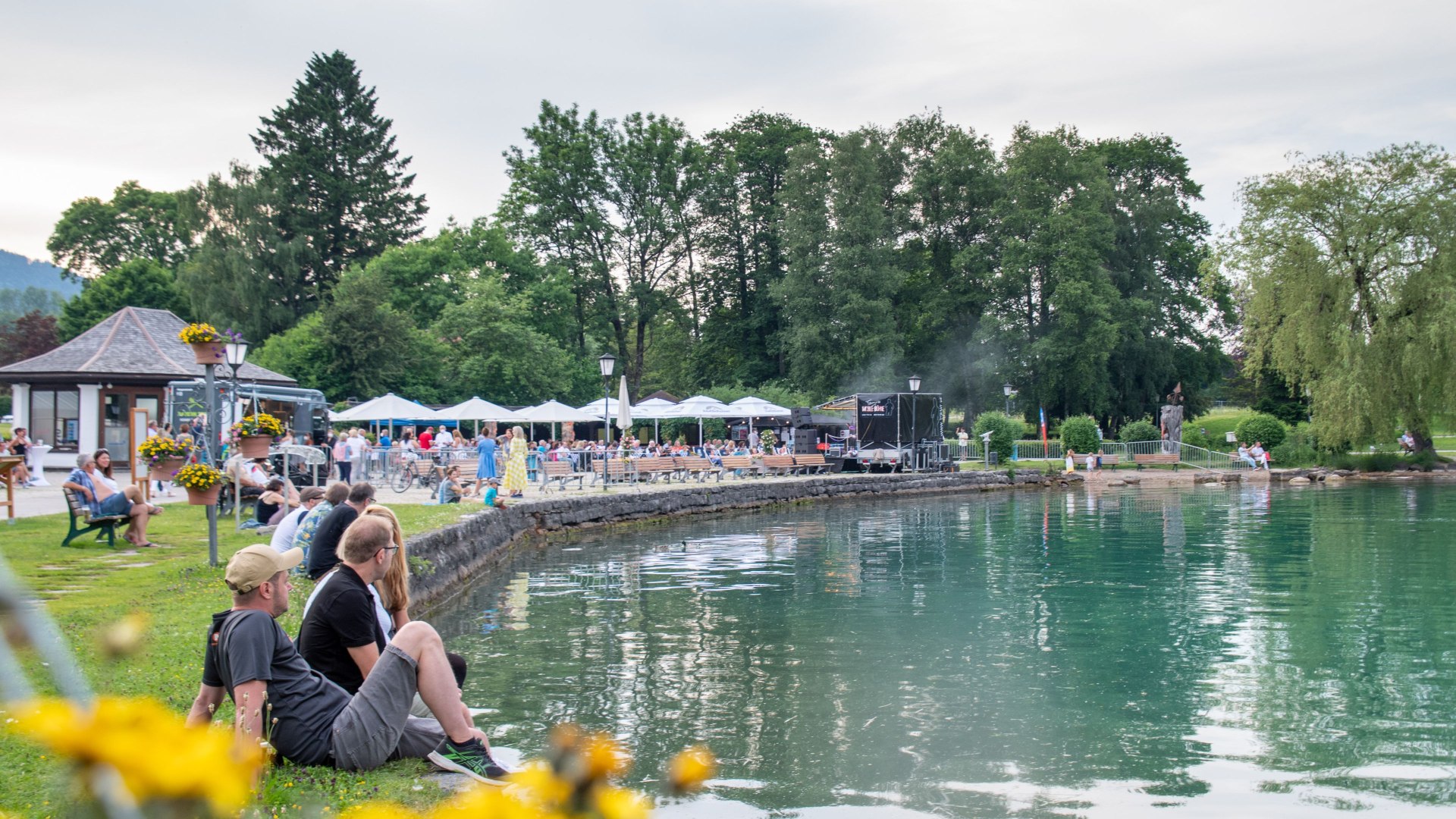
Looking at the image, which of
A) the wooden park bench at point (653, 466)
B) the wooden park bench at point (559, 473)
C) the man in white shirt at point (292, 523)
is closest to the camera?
the man in white shirt at point (292, 523)

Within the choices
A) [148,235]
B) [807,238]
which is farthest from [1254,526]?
[148,235]

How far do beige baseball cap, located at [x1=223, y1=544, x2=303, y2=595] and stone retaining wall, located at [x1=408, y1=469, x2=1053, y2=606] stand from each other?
291 inches

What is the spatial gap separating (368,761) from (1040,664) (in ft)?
21.3

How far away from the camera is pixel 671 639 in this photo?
11008 mm

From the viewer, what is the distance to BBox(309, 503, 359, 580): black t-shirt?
313 inches

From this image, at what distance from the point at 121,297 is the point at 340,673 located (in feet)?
169

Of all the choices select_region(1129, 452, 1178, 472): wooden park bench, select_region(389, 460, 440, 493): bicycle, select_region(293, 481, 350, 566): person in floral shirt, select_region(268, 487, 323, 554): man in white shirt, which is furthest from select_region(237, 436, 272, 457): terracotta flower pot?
select_region(1129, 452, 1178, 472): wooden park bench

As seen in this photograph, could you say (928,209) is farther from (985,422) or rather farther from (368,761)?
(368,761)

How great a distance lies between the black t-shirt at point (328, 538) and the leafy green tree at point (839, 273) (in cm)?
4020

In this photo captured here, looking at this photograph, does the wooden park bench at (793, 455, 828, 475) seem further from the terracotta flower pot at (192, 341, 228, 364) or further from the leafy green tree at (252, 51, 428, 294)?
the leafy green tree at (252, 51, 428, 294)

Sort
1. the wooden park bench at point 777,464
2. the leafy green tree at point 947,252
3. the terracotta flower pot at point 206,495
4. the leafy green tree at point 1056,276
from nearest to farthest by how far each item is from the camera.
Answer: the terracotta flower pot at point 206,495 < the wooden park bench at point 777,464 < the leafy green tree at point 1056,276 < the leafy green tree at point 947,252

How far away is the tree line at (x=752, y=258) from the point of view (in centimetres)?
4766

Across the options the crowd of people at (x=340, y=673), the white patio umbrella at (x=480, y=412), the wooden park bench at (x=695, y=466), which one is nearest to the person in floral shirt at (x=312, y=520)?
the crowd of people at (x=340, y=673)

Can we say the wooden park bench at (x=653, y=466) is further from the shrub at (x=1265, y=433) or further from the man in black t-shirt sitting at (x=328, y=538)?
the shrub at (x=1265, y=433)
